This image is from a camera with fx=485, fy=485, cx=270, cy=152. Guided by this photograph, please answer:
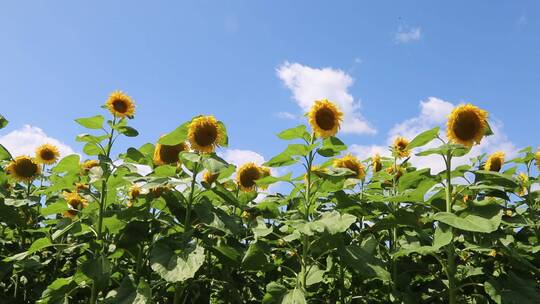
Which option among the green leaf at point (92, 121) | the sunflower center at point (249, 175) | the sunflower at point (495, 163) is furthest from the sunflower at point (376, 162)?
the green leaf at point (92, 121)

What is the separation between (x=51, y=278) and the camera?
4.96m

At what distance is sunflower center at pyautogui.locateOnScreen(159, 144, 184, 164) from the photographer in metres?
3.99

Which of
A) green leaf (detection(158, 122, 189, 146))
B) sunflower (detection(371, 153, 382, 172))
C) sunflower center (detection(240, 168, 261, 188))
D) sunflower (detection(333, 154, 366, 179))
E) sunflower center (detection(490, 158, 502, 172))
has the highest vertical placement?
sunflower (detection(371, 153, 382, 172))

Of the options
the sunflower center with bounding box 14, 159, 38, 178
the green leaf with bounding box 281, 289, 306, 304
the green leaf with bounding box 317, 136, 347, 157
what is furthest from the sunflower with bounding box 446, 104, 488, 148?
the sunflower center with bounding box 14, 159, 38, 178

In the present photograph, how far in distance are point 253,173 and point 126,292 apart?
182 centimetres

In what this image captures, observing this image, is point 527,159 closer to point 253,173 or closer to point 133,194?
point 253,173

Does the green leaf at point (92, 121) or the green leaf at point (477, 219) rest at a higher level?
the green leaf at point (92, 121)

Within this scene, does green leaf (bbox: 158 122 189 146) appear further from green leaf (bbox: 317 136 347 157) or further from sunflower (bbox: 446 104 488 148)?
sunflower (bbox: 446 104 488 148)

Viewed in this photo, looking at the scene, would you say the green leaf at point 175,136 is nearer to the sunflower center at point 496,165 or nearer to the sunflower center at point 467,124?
the sunflower center at point 467,124

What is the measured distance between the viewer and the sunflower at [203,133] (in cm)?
363

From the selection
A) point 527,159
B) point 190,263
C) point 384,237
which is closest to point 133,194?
point 190,263

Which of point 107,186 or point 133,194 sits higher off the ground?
point 133,194

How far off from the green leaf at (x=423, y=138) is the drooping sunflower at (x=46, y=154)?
4753 mm

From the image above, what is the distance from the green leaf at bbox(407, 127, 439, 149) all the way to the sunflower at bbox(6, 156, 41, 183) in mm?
4412
